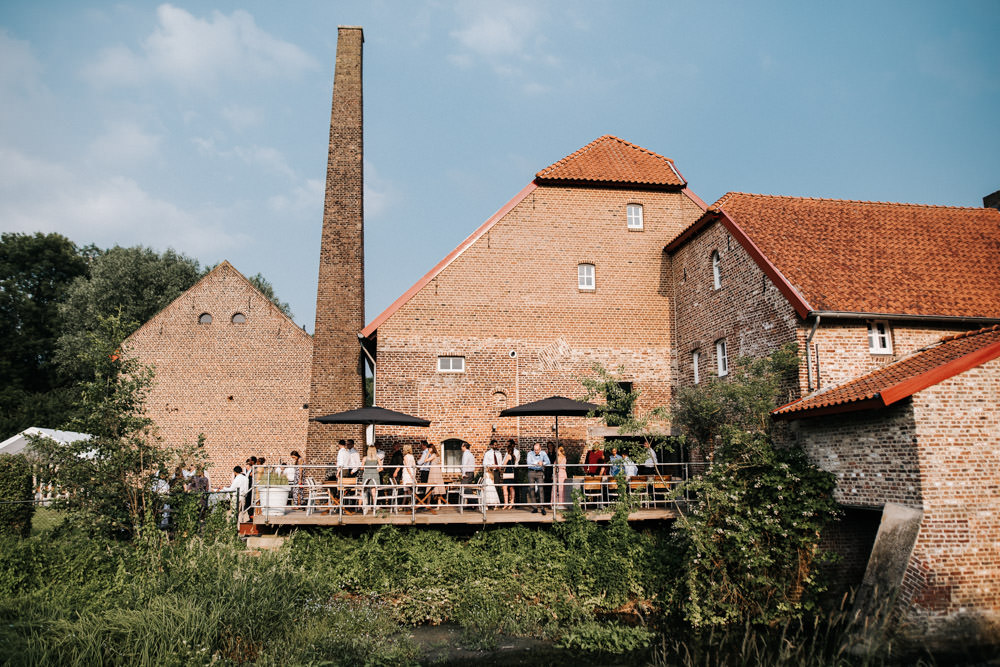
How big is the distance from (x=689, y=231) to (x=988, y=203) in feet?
30.3

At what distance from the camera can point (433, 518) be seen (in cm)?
1155

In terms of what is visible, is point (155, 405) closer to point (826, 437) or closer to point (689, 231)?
point (689, 231)

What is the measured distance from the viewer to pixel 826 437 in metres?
10.4

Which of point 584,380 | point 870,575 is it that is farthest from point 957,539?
point 584,380

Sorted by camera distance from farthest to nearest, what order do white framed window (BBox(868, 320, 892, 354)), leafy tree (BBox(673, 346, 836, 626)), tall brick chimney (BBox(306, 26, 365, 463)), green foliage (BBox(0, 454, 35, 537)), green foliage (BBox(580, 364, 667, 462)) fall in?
tall brick chimney (BBox(306, 26, 365, 463)), green foliage (BBox(0, 454, 35, 537)), green foliage (BBox(580, 364, 667, 462)), white framed window (BBox(868, 320, 892, 354)), leafy tree (BBox(673, 346, 836, 626))

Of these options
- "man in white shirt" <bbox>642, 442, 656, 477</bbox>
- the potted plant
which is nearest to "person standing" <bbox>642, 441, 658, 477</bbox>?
"man in white shirt" <bbox>642, 442, 656, 477</bbox>

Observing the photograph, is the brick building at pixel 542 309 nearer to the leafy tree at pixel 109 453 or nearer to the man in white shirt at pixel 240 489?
the man in white shirt at pixel 240 489

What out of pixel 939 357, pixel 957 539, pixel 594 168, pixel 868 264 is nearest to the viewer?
pixel 957 539

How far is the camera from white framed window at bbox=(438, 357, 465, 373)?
1580cm

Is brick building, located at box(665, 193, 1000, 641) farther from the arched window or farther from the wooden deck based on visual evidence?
the arched window

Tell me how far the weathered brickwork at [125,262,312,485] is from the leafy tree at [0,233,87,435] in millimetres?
15620

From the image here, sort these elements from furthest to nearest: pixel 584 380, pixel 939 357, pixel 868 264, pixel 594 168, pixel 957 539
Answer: pixel 594 168
pixel 584 380
pixel 868 264
pixel 939 357
pixel 957 539

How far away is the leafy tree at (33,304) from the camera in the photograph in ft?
118

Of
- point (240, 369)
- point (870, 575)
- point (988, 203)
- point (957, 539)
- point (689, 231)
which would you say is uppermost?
point (988, 203)
